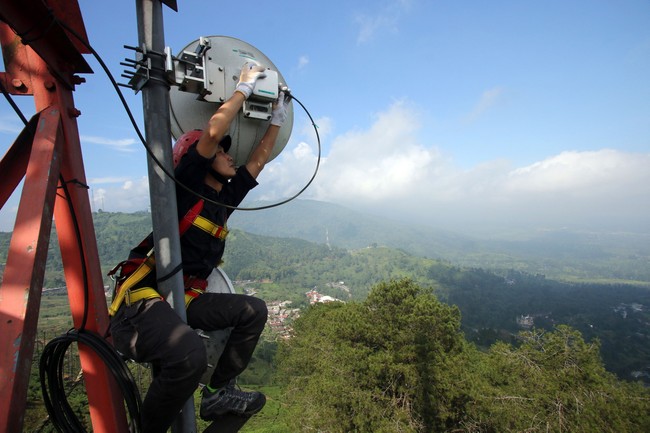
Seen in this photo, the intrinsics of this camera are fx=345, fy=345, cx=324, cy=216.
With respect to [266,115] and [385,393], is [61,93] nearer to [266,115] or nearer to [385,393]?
[266,115]

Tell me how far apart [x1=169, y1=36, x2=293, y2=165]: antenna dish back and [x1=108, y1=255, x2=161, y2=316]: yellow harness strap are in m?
1.10

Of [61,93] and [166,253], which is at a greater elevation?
[61,93]

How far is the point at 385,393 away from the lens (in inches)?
645

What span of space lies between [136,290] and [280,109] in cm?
176

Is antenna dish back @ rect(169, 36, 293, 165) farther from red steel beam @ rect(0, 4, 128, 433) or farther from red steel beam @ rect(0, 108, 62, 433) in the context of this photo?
red steel beam @ rect(0, 108, 62, 433)

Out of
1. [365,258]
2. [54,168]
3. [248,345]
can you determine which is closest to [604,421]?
[248,345]

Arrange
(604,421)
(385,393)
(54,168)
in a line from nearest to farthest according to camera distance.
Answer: (54,168) → (604,421) → (385,393)

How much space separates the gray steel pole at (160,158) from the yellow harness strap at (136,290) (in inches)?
4.9

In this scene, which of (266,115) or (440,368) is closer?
(266,115)

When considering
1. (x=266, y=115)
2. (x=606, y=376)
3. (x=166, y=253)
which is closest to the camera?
(x=166, y=253)

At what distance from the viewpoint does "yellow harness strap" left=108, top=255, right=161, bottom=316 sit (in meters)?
2.34

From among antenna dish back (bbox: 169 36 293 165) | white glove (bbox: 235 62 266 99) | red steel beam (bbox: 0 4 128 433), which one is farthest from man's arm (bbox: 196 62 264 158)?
red steel beam (bbox: 0 4 128 433)

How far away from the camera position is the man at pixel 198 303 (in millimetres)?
2176

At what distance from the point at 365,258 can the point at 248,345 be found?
200 m
